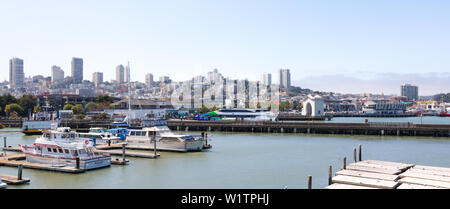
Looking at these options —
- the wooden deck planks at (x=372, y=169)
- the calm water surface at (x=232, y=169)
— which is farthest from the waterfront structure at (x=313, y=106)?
the wooden deck planks at (x=372, y=169)

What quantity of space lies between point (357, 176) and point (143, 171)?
10809 millimetres

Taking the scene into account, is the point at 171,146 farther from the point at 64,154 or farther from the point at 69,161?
the point at 69,161

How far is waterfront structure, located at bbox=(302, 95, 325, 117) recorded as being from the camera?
305 feet

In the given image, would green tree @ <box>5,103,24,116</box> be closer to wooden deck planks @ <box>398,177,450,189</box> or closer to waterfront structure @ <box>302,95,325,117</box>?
waterfront structure @ <box>302,95,325,117</box>

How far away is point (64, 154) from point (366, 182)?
50.0ft

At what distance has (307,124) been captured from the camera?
1861 inches

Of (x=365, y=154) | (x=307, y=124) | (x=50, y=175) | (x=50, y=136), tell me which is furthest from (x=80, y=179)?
(x=307, y=124)

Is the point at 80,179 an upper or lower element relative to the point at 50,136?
lower

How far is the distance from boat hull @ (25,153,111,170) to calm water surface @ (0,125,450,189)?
38cm

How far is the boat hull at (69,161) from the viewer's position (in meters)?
19.4

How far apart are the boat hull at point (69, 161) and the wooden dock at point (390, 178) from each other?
39.2ft

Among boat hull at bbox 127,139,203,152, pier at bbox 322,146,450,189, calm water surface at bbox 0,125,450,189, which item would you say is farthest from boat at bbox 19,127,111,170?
pier at bbox 322,146,450,189

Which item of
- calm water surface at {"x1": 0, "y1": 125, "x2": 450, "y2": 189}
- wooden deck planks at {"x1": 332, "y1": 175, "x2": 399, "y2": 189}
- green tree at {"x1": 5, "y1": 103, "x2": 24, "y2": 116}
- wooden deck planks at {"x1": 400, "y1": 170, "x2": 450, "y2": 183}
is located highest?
green tree at {"x1": 5, "y1": 103, "x2": 24, "y2": 116}
